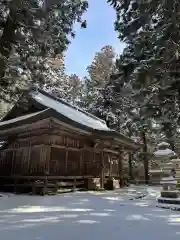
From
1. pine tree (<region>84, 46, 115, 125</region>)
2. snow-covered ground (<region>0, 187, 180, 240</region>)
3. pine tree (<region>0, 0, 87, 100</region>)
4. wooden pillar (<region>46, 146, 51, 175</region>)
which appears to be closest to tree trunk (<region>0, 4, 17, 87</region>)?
pine tree (<region>0, 0, 87, 100</region>)

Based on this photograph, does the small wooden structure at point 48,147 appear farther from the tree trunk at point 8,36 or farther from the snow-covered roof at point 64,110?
the tree trunk at point 8,36

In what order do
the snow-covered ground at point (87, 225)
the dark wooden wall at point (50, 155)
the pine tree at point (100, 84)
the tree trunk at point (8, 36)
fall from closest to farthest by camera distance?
the snow-covered ground at point (87, 225) → the tree trunk at point (8, 36) → the dark wooden wall at point (50, 155) → the pine tree at point (100, 84)

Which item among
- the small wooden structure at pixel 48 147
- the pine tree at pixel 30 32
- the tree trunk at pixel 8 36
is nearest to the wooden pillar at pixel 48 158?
the small wooden structure at pixel 48 147

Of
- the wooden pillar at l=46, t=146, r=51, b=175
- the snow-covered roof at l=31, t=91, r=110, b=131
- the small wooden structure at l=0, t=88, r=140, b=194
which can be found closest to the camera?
the small wooden structure at l=0, t=88, r=140, b=194

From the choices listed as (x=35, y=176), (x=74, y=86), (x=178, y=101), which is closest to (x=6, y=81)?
(x=35, y=176)

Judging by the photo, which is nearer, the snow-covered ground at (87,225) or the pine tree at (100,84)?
the snow-covered ground at (87,225)

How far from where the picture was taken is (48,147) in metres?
12.4

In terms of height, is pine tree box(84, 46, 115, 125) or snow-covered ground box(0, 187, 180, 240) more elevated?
pine tree box(84, 46, 115, 125)

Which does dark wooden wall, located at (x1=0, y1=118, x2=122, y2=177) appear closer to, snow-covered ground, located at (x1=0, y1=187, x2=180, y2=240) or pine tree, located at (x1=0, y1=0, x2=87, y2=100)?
pine tree, located at (x1=0, y1=0, x2=87, y2=100)

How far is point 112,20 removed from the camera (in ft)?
40.4

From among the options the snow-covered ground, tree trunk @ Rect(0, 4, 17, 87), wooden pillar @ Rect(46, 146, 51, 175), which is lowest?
the snow-covered ground

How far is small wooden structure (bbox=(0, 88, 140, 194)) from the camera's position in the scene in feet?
37.5

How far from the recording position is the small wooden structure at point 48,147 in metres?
11.4

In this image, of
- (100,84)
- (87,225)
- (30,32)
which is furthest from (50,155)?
(100,84)
